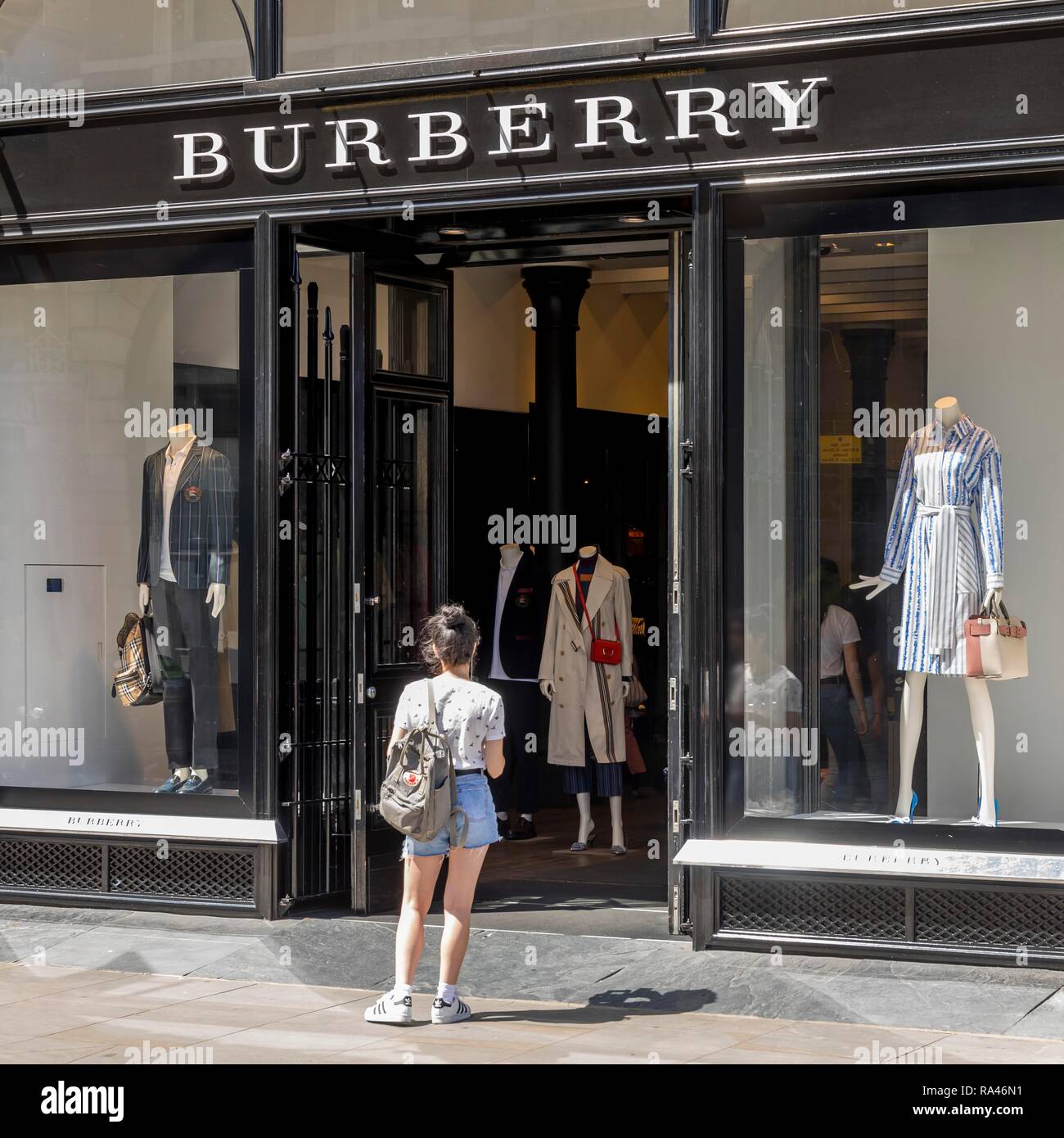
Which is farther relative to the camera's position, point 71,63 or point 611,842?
point 611,842

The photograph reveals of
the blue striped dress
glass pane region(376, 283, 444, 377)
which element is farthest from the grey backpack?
glass pane region(376, 283, 444, 377)

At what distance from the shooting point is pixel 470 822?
5898 mm

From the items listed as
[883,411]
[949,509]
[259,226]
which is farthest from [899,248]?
[259,226]

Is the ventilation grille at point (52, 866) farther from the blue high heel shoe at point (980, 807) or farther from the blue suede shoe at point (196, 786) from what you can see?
the blue high heel shoe at point (980, 807)

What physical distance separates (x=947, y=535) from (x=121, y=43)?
15.3 feet

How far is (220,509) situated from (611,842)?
10.7ft

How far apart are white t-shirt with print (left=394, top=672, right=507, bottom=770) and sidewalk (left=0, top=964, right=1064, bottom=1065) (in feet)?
3.17

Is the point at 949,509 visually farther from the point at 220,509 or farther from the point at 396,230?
the point at 220,509

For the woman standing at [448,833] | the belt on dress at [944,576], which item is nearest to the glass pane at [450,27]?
the belt on dress at [944,576]

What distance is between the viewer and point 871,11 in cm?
680

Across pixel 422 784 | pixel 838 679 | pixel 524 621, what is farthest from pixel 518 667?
pixel 422 784

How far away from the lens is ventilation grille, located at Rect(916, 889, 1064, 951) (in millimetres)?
6453

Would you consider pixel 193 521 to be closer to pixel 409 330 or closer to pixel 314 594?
pixel 314 594

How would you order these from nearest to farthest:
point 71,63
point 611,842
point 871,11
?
point 871,11 < point 71,63 < point 611,842
